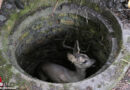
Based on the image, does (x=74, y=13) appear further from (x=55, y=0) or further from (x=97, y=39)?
(x=97, y=39)

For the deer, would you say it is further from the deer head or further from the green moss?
the green moss

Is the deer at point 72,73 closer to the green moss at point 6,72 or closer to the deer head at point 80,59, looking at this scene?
the deer head at point 80,59

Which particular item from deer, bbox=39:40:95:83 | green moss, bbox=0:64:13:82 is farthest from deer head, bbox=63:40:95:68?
green moss, bbox=0:64:13:82

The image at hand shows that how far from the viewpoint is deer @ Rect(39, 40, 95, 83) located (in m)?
3.85

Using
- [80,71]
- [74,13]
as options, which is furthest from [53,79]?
[74,13]

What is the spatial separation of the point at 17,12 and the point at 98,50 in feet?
6.19

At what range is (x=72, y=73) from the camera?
4293mm

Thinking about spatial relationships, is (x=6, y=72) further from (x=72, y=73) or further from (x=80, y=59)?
(x=72, y=73)

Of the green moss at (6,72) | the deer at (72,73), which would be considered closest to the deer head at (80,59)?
the deer at (72,73)

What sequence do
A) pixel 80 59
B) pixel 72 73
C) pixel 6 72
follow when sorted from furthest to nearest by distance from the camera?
pixel 72 73 → pixel 80 59 → pixel 6 72

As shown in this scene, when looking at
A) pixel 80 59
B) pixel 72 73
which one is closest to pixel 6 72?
pixel 80 59

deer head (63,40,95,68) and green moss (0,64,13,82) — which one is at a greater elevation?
green moss (0,64,13,82)

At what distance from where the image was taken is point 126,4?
12.6ft

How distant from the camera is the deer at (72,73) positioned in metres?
3.85
